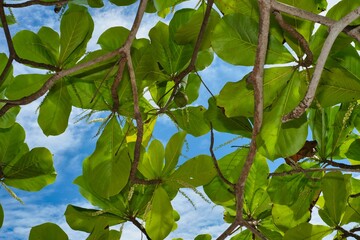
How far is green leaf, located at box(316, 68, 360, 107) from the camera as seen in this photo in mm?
1130

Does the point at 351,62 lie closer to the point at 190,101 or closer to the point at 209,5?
the point at 209,5

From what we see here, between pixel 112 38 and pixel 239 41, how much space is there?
15.8 inches

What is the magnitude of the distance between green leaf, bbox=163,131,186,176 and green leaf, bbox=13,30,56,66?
0.39 metres

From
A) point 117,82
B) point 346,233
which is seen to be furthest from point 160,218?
point 346,233

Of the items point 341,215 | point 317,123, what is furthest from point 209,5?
point 341,215

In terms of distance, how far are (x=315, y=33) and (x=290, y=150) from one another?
269mm

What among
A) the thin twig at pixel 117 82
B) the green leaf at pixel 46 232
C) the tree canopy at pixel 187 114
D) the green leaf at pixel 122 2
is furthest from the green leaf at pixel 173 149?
the green leaf at pixel 122 2

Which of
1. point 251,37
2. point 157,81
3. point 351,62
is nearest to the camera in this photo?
point 251,37

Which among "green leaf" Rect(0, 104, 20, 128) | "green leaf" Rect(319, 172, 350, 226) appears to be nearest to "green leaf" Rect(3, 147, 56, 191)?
"green leaf" Rect(0, 104, 20, 128)

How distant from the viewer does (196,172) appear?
1.30m

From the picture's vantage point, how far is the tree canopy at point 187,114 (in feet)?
3.57

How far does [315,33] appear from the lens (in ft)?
3.65

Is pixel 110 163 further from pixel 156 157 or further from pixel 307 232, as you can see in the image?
pixel 307 232

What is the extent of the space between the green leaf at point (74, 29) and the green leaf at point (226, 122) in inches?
14.9
